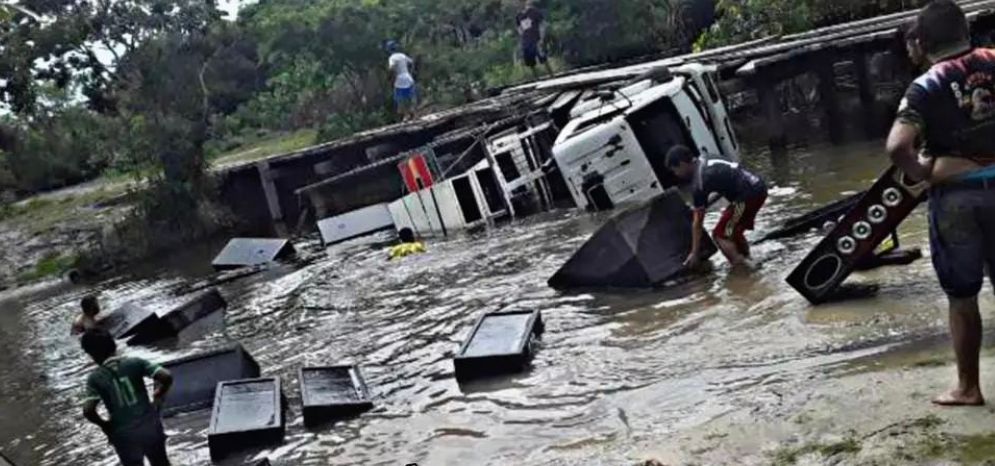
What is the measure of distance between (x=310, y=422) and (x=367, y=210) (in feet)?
39.9

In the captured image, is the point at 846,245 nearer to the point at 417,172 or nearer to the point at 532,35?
the point at 417,172

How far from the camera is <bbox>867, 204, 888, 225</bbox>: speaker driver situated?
7898mm

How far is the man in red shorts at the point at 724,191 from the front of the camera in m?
10.0

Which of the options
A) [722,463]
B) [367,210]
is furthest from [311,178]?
[722,463]

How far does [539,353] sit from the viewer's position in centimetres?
951

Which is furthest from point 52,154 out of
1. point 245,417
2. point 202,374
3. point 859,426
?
point 859,426

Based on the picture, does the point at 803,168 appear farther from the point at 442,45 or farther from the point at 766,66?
the point at 442,45

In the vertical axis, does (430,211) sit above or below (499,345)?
above

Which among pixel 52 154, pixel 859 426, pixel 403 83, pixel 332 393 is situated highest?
pixel 52 154

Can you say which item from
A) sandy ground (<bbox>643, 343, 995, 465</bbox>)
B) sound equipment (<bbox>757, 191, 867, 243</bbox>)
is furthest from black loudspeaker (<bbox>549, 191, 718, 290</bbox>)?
sandy ground (<bbox>643, 343, 995, 465</bbox>)

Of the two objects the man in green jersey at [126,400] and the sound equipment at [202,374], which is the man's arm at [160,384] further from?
the sound equipment at [202,374]

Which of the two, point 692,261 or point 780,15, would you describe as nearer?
point 692,261

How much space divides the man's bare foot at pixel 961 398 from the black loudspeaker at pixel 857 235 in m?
2.31

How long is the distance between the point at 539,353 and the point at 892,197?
10.9ft
